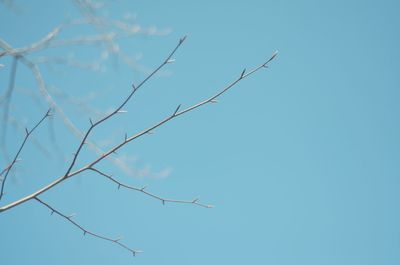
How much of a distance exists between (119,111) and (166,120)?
15 cm

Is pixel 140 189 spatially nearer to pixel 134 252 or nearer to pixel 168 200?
pixel 168 200

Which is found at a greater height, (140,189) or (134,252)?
(140,189)

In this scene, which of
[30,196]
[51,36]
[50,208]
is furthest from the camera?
[51,36]

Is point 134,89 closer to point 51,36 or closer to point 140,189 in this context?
point 140,189

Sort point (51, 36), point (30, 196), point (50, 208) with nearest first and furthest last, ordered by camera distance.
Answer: point (30, 196) < point (50, 208) < point (51, 36)

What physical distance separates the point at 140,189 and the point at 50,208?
11.7 inches

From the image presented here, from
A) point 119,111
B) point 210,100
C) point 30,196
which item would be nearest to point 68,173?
point 30,196

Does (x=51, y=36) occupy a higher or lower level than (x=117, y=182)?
higher

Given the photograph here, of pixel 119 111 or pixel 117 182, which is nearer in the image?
pixel 119 111

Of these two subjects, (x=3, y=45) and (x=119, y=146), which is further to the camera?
(x=3, y=45)

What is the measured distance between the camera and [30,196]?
932mm

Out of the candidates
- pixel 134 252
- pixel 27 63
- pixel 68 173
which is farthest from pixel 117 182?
pixel 27 63

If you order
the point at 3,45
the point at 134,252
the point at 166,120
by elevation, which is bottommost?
the point at 134,252

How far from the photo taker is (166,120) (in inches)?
36.8
